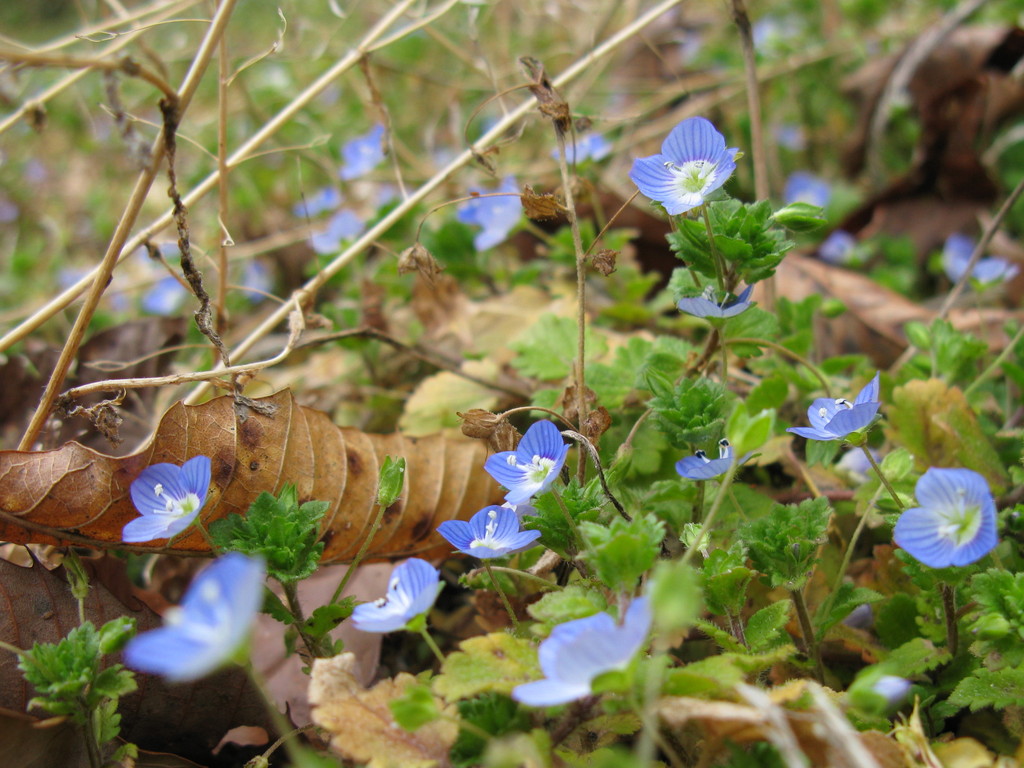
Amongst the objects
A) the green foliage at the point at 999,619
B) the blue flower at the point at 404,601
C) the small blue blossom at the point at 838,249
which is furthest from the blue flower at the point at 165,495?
the small blue blossom at the point at 838,249

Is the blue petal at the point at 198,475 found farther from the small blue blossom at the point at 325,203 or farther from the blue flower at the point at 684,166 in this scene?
the small blue blossom at the point at 325,203

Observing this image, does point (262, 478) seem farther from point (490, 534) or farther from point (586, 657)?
point (586, 657)

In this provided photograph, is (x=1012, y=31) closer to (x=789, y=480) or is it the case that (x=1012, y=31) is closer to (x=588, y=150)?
(x=588, y=150)

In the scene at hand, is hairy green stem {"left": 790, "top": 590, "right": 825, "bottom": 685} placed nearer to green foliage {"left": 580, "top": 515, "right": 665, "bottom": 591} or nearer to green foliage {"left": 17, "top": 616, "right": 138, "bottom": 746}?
green foliage {"left": 580, "top": 515, "right": 665, "bottom": 591}

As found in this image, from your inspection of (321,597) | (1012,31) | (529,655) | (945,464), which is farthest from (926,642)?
(1012,31)

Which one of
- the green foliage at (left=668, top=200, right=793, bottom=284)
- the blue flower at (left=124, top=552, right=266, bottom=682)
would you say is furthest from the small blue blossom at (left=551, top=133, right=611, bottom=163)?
the blue flower at (left=124, top=552, right=266, bottom=682)

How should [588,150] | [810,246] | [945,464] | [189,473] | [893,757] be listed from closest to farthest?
[893,757] → [189,473] → [945,464] → [588,150] → [810,246]
